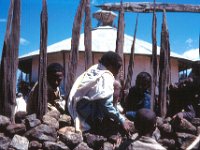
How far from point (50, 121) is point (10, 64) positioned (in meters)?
0.88

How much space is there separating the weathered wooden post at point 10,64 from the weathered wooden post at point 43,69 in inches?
12.2

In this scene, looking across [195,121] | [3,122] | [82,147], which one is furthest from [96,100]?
[195,121]

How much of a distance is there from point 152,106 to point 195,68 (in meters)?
0.88

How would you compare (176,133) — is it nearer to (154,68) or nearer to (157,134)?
(157,134)

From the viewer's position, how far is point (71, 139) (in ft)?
14.0

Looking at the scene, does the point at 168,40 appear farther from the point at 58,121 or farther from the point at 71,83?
the point at 58,121

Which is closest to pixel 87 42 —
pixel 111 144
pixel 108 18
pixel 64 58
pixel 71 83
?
pixel 71 83

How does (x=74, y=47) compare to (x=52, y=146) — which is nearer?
(x=52, y=146)

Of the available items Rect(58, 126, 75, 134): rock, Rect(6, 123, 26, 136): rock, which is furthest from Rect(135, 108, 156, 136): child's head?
Rect(6, 123, 26, 136): rock

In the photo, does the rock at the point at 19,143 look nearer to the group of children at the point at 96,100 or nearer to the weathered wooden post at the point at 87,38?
the group of children at the point at 96,100

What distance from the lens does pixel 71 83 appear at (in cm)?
494

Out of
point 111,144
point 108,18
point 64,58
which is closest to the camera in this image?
point 111,144

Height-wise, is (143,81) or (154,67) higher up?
(154,67)

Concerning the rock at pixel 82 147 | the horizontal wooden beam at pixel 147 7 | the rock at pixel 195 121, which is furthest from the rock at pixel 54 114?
the horizontal wooden beam at pixel 147 7
